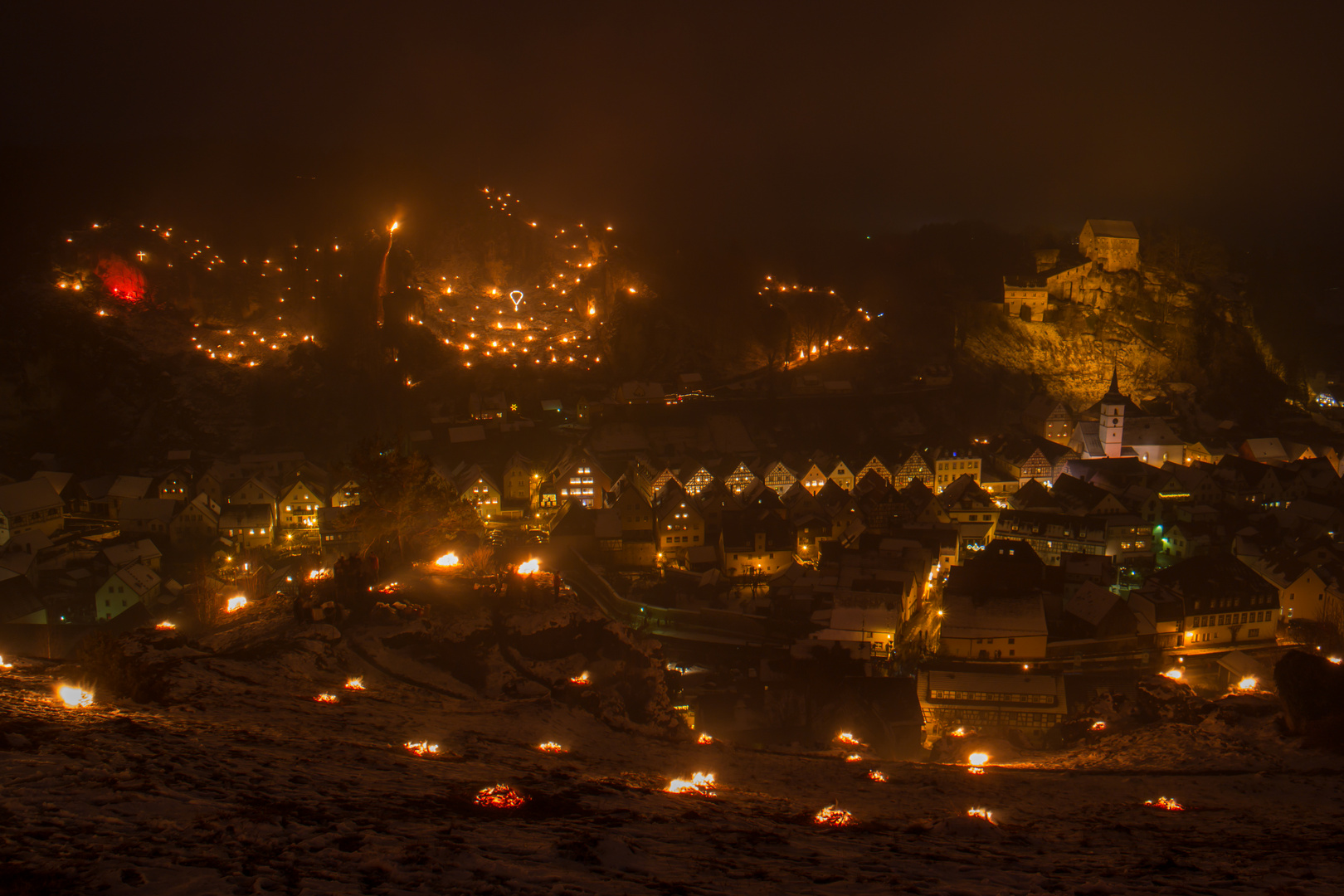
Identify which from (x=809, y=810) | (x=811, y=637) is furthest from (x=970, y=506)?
(x=809, y=810)

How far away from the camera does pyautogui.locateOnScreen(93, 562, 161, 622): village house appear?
29.2m

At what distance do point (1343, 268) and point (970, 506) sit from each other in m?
89.2

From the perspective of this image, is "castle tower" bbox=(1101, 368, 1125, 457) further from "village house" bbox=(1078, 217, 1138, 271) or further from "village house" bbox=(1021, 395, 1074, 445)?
"village house" bbox=(1078, 217, 1138, 271)

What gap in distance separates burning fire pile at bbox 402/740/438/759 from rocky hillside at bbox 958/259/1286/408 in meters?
52.2

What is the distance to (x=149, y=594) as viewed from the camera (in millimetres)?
30516

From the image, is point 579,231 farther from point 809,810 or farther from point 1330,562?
point 809,810

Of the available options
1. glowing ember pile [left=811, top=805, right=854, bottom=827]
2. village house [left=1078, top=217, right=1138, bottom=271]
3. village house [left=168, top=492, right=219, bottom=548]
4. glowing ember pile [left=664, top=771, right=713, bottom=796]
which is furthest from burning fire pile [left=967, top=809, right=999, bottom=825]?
village house [left=1078, top=217, right=1138, bottom=271]

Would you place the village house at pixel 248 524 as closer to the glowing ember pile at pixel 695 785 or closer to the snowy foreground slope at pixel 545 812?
the snowy foreground slope at pixel 545 812

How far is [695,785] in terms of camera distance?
9.48 meters

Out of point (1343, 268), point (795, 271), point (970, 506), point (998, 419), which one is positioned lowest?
point (970, 506)

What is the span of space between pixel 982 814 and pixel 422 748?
726cm

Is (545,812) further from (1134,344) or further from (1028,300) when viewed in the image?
(1134,344)

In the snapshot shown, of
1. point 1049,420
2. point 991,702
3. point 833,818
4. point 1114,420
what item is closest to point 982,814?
point 833,818

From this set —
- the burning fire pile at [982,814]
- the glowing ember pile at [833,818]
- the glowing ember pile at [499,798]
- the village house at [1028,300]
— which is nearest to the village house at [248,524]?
the glowing ember pile at [499,798]
